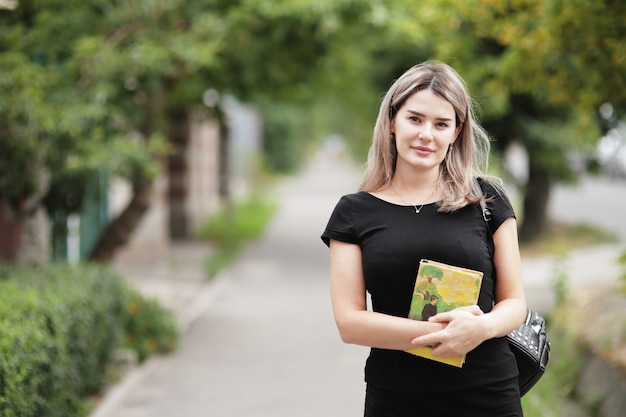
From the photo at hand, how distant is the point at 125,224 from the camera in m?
8.72

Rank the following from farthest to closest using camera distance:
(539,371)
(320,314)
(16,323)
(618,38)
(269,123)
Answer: (269,123), (320,314), (618,38), (16,323), (539,371)

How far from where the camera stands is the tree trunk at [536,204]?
52.4 feet

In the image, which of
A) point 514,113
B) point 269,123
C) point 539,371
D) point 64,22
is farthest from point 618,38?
point 269,123

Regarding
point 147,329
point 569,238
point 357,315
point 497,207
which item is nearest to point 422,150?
point 497,207

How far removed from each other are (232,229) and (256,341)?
39.5ft

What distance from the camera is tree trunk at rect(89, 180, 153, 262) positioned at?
8703 mm

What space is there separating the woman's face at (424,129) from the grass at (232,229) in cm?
1103

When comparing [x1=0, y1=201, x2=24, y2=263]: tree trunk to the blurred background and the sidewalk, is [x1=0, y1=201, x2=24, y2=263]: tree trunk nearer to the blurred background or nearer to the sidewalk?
the blurred background

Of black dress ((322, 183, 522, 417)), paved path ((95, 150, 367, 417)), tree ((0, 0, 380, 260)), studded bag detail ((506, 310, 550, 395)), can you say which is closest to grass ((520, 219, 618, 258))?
paved path ((95, 150, 367, 417))

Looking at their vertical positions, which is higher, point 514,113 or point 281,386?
point 514,113

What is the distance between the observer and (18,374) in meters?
4.52

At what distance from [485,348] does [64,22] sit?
21.6 ft

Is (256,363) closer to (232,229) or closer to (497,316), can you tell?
(497,316)

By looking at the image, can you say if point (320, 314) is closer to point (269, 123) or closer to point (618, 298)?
point (618, 298)
